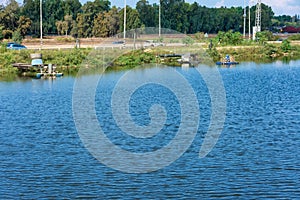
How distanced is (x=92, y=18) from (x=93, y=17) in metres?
0.38

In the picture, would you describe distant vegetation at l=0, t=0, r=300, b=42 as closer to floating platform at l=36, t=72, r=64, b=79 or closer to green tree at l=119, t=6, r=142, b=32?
green tree at l=119, t=6, r=142, b=32

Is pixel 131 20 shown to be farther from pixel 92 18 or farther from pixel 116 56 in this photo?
pixel 116 56

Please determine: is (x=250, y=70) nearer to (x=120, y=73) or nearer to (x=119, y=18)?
(x=120, y=73)

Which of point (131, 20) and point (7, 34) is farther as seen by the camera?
point (131, 20)

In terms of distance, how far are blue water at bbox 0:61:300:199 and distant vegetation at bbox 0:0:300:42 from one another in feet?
136

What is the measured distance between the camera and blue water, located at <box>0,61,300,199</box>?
1750 centimetres

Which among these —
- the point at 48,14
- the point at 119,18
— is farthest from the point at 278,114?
the point at 48,14

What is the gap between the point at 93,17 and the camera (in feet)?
305

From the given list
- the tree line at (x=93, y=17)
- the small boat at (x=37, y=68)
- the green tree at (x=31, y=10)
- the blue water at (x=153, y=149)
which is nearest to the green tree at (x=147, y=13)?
the tree line at (x=93, y=17)

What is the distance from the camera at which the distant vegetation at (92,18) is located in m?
83.5

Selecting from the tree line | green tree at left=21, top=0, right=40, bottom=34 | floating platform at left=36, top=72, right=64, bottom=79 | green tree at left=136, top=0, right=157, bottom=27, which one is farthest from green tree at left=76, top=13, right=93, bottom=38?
Result: floating platform at left=36, top=72, right=64, bottom=79

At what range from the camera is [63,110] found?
102 ft

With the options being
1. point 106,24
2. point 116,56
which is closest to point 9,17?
point 106,24

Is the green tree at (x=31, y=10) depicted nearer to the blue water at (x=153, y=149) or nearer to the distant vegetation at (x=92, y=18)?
the distant vegetation at (x=92, y=18)
